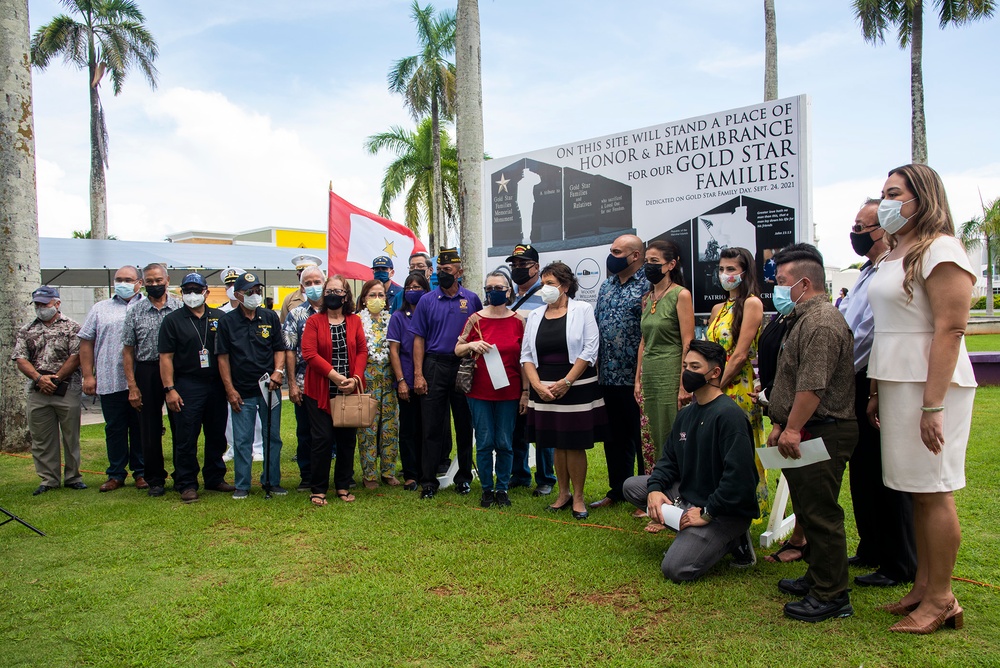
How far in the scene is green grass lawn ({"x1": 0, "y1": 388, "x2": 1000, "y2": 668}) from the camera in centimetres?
335

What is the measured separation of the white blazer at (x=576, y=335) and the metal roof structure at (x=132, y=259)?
11.7 meters

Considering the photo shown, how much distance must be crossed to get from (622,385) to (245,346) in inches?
135

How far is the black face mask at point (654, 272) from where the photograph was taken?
5.20 metres

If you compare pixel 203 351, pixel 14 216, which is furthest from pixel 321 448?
pixel 14 216

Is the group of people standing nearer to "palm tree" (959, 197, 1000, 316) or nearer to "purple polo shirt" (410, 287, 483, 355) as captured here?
"purple polo shirt" (410, 287, 483, 355)

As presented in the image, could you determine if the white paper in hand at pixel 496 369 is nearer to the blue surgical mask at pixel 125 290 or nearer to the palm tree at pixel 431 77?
the blue surgical mask at pixel 125 290

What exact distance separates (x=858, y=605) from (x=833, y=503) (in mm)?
615

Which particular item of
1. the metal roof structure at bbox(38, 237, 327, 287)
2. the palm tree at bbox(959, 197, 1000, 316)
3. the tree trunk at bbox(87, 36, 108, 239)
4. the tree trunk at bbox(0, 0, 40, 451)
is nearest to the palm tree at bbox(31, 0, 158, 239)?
the tree trunk at bbox(87, 36, 108, 239)

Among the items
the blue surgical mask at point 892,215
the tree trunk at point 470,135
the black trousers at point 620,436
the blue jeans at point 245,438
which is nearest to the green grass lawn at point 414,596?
the black trousers at point 620,436

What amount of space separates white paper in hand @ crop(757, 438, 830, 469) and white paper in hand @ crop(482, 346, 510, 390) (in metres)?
2.48

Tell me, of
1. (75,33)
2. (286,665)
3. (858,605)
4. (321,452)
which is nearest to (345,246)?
(321,452)

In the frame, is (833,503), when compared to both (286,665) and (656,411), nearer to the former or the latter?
(656,411)

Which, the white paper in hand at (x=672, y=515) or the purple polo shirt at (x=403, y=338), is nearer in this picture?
the white paper in hand at (x=672, y=515)

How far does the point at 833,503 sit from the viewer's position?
3.65 meters
